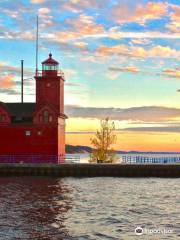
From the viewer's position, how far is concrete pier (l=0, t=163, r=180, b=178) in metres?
65.2

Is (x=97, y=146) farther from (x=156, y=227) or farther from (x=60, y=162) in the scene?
(x=156, y=227)

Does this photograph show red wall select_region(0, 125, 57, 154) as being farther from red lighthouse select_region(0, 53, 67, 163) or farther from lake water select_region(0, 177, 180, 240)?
lake water select_region(0, 177, 180, 240)

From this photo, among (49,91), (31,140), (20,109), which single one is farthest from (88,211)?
(20,109)

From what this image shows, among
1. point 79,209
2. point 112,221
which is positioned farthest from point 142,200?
point 112,221

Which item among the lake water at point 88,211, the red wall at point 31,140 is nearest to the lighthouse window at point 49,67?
the red wall at point 31,140

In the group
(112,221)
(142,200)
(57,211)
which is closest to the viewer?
(112,221)

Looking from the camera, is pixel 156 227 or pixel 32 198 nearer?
pixel 156 227

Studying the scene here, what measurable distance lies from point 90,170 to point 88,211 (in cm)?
3144

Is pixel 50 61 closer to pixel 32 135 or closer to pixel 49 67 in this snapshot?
pixel 49 67

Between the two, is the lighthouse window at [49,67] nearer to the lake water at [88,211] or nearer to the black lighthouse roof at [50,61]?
the black lighthouse roof at [50,61]

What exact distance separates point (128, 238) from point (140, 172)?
134 feet

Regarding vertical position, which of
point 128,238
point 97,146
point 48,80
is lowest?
point 128,238

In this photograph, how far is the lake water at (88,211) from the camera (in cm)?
2681

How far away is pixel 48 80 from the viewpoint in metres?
71.6
